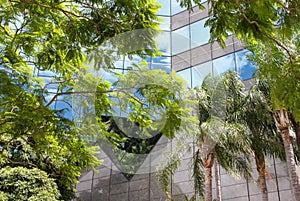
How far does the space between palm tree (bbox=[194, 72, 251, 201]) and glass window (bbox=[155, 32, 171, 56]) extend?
6.27 meters

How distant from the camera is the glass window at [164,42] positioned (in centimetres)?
622

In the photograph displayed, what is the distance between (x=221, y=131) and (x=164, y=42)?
7.35m

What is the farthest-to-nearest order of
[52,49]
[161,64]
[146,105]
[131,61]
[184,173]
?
1. [184,173]
2. [146,105]
3. [161,64]
4. [131,61]
5. [52,49]

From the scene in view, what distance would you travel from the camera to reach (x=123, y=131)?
8.30m

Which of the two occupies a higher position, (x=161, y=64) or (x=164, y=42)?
(x=164, y=42)

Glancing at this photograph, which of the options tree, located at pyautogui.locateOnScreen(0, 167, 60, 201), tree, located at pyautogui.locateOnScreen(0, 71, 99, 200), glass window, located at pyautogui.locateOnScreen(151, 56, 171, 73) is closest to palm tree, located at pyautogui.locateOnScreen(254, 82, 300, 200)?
glass window, located at pyautogui.locateOnScreen(151, 56, 171, 73)

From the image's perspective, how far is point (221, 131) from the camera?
13.3 meters

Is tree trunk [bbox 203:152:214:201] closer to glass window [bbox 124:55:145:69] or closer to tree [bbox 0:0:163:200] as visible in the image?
tree [bbox 0:0:163:200]

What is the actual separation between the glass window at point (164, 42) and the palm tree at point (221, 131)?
6271mm

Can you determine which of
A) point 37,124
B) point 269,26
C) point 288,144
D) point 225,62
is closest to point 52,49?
point 37,124

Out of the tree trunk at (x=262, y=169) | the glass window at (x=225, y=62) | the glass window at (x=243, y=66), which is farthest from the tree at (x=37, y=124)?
the glass window at (x=225, y=62)

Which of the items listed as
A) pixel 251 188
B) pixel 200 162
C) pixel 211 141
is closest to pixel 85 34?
pixel 211 141

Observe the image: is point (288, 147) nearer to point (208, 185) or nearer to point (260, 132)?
point (260, 132)

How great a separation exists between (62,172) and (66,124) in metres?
1.67
